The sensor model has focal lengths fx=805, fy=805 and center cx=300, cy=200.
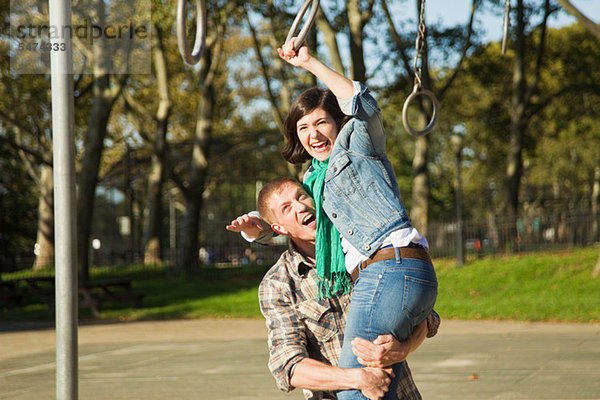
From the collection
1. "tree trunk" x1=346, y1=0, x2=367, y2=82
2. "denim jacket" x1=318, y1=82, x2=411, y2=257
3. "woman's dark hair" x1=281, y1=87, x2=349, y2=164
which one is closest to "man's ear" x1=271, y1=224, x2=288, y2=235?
"denim jacket" x1=318, y1=82, x2=411, y2=257

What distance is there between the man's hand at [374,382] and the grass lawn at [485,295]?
37.7 ft

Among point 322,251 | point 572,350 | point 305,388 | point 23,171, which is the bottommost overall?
point 572,350

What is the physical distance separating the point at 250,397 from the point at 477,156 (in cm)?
4382

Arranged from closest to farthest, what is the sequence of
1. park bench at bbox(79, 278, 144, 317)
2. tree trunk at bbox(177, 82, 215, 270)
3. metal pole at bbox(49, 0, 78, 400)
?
metal pole at bbox(49, 0, 78, 400) → park bench at bbox(79, 278, 144, 317) → tree trunk at bbox(177, 82, 215, 270)

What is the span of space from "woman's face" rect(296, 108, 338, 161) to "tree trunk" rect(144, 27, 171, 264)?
21610 millimetres

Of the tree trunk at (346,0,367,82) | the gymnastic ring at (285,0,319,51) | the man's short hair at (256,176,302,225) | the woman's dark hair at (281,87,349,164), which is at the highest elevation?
the tree trunk at (346,0,367,82)

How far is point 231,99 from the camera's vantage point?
35.2 meters

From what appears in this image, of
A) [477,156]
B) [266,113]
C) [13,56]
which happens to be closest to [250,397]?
[13,56]

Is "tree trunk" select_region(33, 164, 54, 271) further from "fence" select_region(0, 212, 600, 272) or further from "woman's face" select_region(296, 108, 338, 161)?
"woman's face" select_region(296, 108, 338, 161)

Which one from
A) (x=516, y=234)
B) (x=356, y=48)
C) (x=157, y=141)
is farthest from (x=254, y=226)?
(x=157, y=141)

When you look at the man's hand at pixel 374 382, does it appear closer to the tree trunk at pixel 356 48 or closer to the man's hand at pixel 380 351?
the man's hand at pixel 380 351

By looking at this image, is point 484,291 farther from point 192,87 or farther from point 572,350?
point 192,87

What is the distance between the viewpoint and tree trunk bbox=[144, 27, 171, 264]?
80.7ft

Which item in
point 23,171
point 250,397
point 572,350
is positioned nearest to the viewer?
point 250,397
